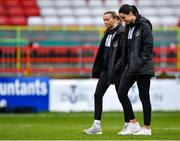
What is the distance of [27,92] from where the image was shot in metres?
19.2

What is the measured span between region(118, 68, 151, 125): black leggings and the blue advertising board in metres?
9.30

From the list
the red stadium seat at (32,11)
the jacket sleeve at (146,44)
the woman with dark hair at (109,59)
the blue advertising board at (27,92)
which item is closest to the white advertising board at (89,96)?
the blue advertising board at (27,92)

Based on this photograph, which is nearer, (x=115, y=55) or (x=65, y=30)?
(x=115, y=55)

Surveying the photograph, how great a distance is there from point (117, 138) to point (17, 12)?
1874 cm

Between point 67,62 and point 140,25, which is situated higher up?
point 140,25

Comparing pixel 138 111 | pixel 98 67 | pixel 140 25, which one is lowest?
pixel 138 111

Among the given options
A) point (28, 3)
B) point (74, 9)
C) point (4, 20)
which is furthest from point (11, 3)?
point (74, 9)

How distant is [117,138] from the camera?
9.12 m

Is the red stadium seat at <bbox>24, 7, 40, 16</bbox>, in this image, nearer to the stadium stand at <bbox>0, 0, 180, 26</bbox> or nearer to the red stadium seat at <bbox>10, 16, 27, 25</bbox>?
the stadium stand at <bbox>0, 0, 180, 26</bbox>

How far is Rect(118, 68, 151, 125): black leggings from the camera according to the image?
9.62 metres

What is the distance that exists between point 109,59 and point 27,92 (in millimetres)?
9334

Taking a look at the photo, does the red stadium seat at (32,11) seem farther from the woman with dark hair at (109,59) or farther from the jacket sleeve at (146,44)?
the jacket sleeve at (146,44)

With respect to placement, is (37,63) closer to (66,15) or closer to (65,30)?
(65,30)

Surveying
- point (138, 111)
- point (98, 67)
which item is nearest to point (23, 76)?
point (138, 111)
